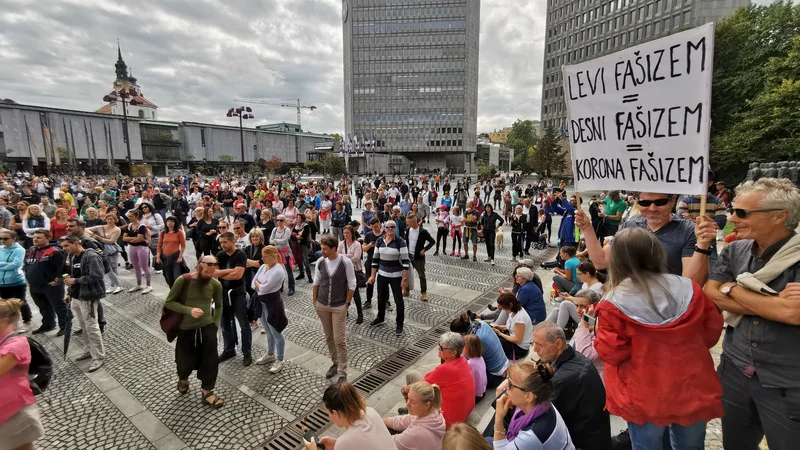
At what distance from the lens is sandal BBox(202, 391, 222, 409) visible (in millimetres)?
4375

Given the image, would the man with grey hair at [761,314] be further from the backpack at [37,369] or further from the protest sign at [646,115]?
the backpack at [37,369]

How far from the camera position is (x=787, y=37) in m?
23.6

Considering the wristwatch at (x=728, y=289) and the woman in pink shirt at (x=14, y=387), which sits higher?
the wristwatch at (x=728, y=289)

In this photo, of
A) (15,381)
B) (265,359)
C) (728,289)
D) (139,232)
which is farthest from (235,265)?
(728,289)

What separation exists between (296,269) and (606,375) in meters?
8.53

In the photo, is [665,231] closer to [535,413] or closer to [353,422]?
[535,413]

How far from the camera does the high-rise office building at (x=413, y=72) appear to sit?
9412cm

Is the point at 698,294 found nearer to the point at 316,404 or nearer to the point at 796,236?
the point at 796,236

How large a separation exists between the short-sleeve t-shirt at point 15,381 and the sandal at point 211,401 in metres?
1.70

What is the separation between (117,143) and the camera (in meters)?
73.3

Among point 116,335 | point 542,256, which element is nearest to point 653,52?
point 116,335

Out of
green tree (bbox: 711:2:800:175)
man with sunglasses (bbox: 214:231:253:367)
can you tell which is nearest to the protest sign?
man with sunglasses (bbox: 214:231:253:367)

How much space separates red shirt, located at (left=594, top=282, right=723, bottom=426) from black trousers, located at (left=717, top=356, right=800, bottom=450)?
0.20 metres

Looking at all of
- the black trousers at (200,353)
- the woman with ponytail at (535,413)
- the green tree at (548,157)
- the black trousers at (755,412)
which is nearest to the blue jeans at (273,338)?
the black trousers at (200,353)
